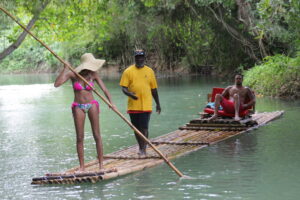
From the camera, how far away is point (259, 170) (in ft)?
25.7

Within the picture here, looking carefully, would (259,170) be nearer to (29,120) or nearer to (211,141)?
(211,141)

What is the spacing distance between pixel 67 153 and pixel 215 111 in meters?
3.12

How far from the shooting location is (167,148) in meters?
9.37

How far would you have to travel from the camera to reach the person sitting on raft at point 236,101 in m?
11.3

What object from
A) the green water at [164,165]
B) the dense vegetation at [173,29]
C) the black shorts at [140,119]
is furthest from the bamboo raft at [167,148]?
the dense vegetation at [173,29]

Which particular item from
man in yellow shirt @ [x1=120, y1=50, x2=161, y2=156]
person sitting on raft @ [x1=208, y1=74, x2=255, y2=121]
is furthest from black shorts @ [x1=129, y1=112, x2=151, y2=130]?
person sitting on raft @ [x1=208, y1=74, x2=255, y2=121]

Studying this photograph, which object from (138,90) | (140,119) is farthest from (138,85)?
(140,119)

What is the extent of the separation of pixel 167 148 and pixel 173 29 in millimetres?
20607

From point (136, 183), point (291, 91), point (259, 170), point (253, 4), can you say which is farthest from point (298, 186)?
point (253, 4)

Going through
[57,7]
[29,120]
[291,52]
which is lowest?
[29,120]

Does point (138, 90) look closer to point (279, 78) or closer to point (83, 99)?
→ point (83, 99)

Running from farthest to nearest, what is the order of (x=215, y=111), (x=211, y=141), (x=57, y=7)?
(x=57, y=7)
(x=215, y=111)
(x=211, y=141)

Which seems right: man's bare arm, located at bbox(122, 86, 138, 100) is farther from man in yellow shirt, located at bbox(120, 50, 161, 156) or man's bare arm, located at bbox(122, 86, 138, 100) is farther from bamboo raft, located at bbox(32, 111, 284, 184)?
bamboo raft, located at bbox(32, 111, 284, 184)

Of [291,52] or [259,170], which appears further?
[291,52]
